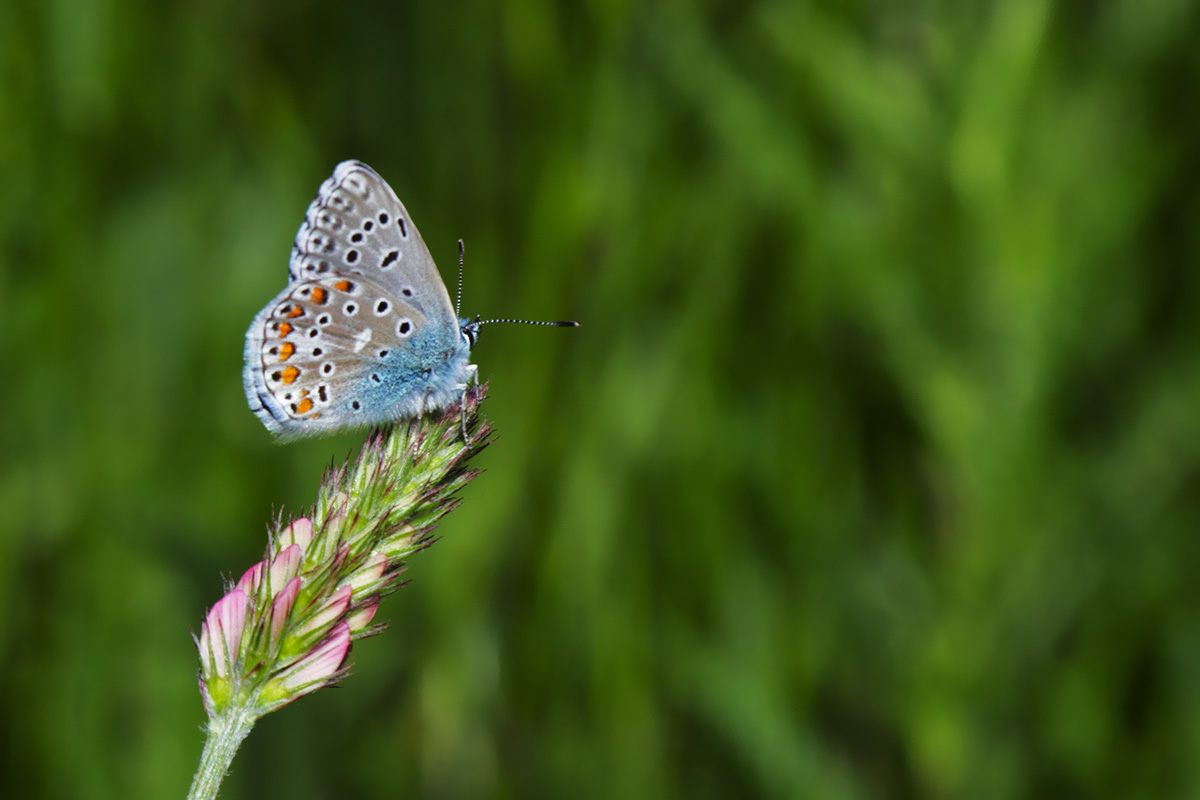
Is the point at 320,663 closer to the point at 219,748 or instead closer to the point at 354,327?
the point at 219,748

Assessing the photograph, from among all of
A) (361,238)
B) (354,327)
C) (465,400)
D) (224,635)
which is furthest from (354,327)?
(224,635)

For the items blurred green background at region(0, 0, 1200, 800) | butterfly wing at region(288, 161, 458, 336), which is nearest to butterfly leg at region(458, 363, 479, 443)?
butterfly wing at region(288, 161, 458, 336)

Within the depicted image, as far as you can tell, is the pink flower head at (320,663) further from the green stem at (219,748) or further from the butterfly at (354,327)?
the butterfly at (354,327)

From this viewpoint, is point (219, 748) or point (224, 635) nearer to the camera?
point (219, 748)

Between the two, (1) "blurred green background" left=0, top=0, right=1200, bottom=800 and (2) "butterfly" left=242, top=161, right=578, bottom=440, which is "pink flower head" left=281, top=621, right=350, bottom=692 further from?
(1) "blurred green background" left=0, top=0, right=1200, bottom=800

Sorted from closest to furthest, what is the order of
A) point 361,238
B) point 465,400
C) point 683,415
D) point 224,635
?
point 224,635 → point 465,400 → point 361,238 → point 683,415

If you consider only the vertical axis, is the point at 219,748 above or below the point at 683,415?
above

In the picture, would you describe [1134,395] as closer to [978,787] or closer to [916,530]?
[916,530]
